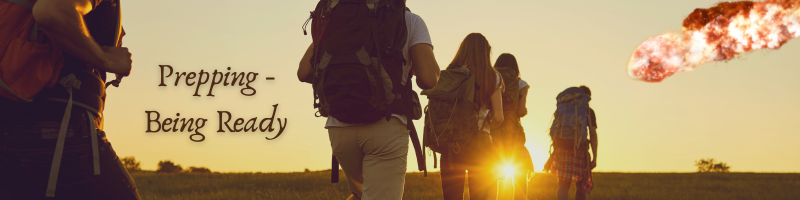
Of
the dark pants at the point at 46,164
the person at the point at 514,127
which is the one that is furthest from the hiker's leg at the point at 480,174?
the dark pants at the point at 46,164

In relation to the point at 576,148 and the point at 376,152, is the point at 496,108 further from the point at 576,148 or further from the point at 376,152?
the point at 576,148

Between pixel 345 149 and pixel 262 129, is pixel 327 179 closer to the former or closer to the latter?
pixel 262 129

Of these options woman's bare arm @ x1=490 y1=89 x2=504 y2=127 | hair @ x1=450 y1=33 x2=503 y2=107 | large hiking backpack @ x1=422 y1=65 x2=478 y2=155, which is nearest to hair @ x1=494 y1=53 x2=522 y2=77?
hair @ x1=450 y1=33 x2=503 y2=107

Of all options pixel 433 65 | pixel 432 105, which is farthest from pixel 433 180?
pixel 433 65

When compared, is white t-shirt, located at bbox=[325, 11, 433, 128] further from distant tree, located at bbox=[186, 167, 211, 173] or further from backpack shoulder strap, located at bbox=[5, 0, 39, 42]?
distant tree, located at bbox=[186, 167, 211, 173]

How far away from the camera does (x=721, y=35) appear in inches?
635

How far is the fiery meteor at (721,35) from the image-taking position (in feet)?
48.2

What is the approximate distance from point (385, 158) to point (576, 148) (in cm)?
715

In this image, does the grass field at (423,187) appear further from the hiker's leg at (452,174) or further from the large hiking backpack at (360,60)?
the large hiking backpack at (360,60)

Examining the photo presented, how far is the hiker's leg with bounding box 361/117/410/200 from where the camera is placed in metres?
3.58

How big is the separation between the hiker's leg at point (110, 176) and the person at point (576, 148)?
8.12 meters

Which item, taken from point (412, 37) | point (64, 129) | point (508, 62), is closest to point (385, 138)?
point (412, 37)

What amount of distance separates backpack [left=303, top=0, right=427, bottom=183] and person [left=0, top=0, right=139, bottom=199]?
3.94 ft

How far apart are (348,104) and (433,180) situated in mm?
12414
